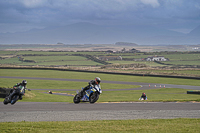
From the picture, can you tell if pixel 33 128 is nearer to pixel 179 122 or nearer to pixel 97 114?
pixel 97 114

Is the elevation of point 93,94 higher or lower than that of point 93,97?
higher

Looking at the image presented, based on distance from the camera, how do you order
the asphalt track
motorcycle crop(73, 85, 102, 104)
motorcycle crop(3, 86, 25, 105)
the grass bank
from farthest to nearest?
the asphalt track → the grass bank → motorcycle crop(3, 86, 25, 105) → motorcycle crop(73, 85, 102, 104)

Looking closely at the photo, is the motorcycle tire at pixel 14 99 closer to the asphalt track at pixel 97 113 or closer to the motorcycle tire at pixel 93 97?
the motorcycle tire at pixel 93 97

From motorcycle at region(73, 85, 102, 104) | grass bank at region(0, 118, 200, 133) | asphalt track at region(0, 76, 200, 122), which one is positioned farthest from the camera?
asphalt track at region(0, 76, 200, 122)

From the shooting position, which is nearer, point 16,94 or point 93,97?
point 93,97

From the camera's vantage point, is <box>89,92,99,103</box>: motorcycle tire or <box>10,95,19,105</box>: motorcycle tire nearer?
<box>89,92,99,103</box>: motorcycle tire

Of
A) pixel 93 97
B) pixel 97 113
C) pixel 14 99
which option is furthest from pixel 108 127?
pixel 14 99

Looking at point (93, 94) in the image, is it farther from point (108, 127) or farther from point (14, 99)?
point (108, 127)

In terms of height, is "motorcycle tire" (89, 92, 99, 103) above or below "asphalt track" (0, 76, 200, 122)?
above

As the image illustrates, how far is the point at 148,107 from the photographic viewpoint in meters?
29.9

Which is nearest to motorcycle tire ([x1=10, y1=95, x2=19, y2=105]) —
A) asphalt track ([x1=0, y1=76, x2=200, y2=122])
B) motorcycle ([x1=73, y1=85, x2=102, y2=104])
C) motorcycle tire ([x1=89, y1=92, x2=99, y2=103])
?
motorcycle ([x1=73, y1=85, x2=102, y2=104])

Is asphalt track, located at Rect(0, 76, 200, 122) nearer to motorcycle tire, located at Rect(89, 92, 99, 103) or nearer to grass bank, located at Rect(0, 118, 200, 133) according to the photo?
grass bank, located at Rect(0, 118, 200, 133)

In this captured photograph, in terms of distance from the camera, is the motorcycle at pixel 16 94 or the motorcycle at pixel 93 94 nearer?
the motorcycle at pixel 93 94

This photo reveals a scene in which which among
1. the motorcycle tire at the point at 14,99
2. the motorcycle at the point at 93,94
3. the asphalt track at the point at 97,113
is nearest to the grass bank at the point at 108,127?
the asphalt track at the point at 97,113
